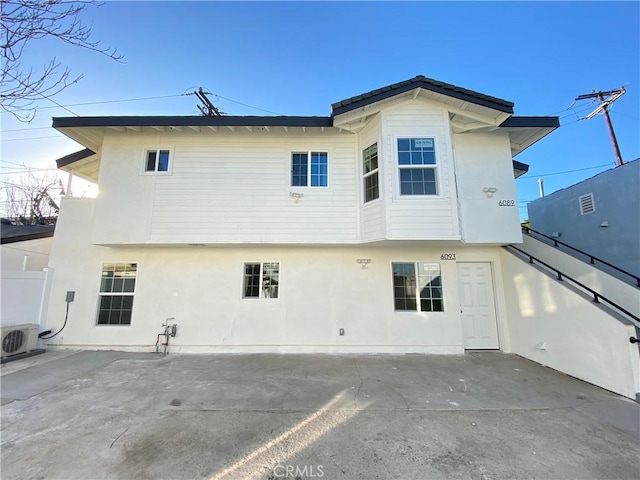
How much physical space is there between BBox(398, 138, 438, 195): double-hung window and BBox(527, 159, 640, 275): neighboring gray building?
556 cm

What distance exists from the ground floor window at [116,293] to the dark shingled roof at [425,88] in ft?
22.7

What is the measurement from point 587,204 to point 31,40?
40.2 ft

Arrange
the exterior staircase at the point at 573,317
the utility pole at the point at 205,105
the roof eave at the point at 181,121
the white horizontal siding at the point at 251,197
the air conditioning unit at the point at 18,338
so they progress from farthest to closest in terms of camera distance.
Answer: the utility pole at the point at 205,105 → the white horizontal siding at the point at 251,197 → the roof eave at the point at 181,121 → the air conditioning unit at the point at 18,338 → the exterior staircase at the point at 573,317

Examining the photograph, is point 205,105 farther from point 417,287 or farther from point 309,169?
point 417,287

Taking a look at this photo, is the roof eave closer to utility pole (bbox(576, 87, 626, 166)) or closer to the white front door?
the white front door

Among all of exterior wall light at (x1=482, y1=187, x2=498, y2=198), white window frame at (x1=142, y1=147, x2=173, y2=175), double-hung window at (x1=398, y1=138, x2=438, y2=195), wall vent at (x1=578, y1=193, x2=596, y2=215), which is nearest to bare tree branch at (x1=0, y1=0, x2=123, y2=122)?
white window frame at (x1=142, y1=147, x2=173, y2=175)

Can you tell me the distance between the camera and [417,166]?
593 cm

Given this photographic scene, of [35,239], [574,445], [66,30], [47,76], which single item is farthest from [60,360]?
[574,445]

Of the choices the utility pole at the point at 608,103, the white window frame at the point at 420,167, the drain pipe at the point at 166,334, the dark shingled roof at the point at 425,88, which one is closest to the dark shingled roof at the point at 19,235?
the drain pipe at the point at 166,334

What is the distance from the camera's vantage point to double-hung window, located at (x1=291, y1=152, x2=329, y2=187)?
6.64 meters

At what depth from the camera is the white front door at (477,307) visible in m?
6.55

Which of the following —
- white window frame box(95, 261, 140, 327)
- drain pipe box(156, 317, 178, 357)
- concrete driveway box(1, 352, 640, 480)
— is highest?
white window frame box(95, 261, 140, 327)

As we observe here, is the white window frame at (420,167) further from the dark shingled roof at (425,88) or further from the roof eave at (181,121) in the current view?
the roof eave at (181,121)

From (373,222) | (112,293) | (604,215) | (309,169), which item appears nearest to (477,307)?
(373,222)
